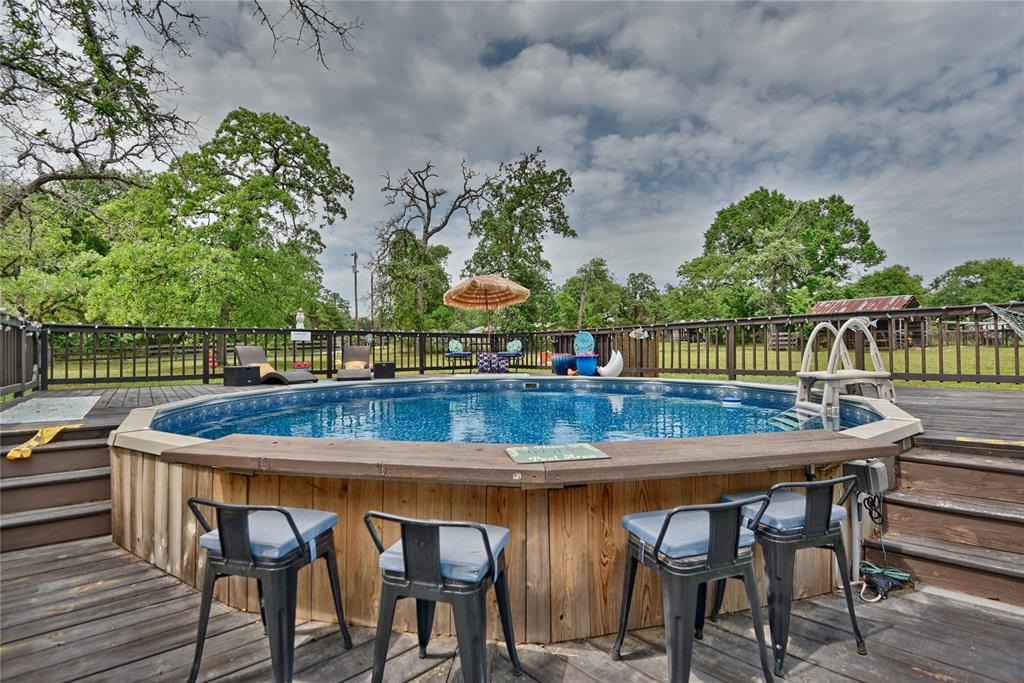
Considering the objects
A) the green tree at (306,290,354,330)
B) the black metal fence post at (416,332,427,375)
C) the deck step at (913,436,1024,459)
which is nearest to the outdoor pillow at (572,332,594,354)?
Answer: the black metal fence post at (416,332,427,375)

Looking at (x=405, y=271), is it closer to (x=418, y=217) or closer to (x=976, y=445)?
(x=418, y=217)

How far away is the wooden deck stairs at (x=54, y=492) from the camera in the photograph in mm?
2418

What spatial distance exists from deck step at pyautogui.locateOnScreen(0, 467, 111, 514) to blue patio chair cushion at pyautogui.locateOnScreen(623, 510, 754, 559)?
131 inches

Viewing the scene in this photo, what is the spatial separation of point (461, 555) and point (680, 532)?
754 millimetres

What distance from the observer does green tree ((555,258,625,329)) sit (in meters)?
28.3

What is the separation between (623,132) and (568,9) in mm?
7164

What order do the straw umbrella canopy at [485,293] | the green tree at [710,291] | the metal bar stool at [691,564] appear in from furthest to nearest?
the green tree at [710,291] < the straw umbrella canopy at [485,293] < the metal bar stool at [691,564]

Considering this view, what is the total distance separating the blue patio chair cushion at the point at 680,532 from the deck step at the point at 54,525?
3223mm

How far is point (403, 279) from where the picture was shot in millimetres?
16516

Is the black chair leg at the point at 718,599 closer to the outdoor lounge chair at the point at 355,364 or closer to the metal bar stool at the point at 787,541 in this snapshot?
the metal bar stool at the point at 787,541

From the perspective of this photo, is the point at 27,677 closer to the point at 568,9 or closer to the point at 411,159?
the point at 568,9

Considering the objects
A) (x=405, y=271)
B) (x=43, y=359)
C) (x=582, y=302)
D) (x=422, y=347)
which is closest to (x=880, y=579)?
(x=422, y=347)

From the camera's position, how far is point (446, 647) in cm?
168

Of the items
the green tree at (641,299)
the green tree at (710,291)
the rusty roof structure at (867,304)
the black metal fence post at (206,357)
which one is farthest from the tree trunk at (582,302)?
the black metal fence post at (206,357)
